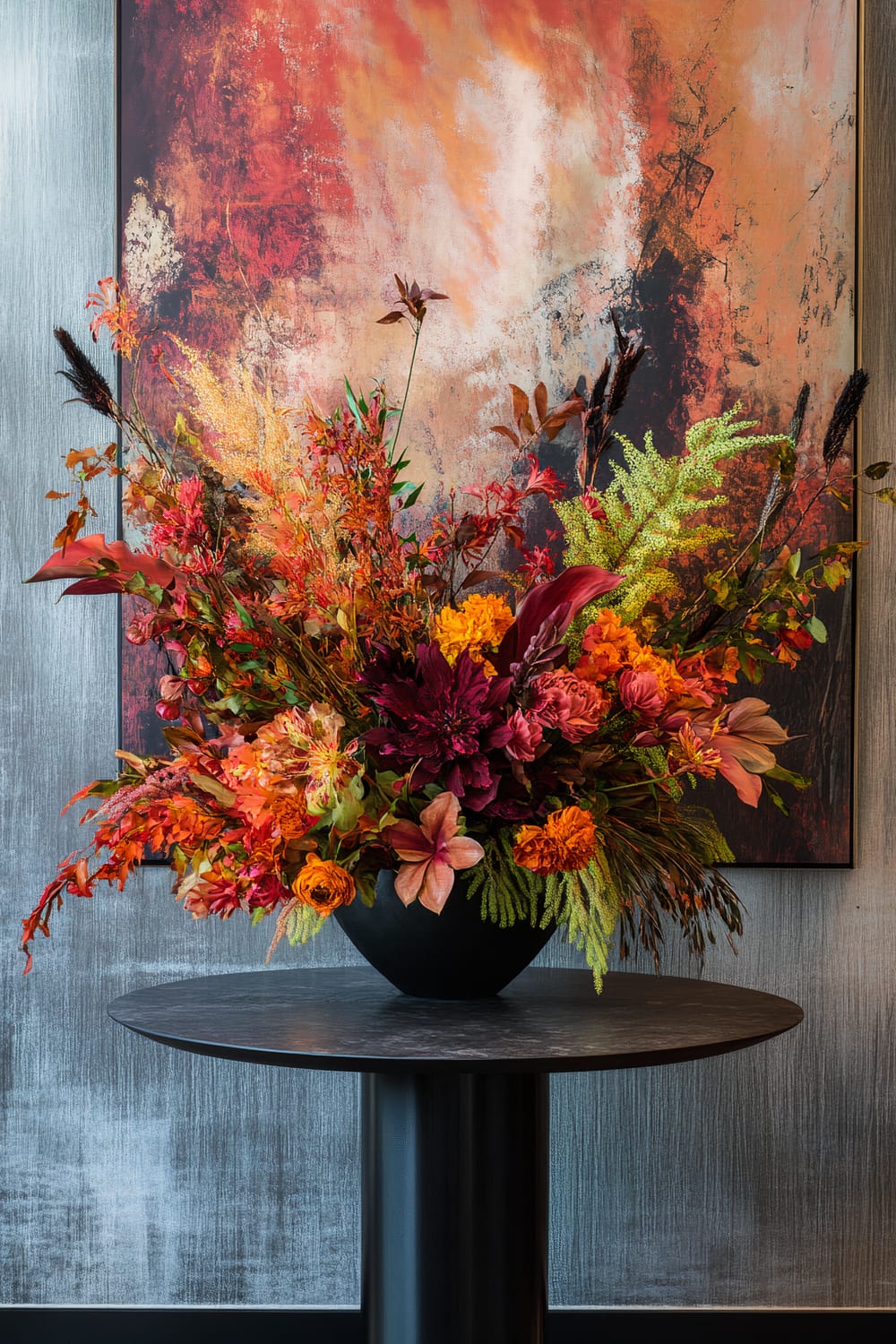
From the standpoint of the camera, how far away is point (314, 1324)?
1.77 m

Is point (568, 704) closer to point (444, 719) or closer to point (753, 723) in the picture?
point (444, 719)

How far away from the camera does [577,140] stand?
5.98ft

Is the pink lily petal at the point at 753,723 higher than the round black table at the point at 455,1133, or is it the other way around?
the pink lily petal at the point at 753,723

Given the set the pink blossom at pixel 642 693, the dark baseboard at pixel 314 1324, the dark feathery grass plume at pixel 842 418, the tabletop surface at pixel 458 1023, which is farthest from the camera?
the dark baseboard at pixel 314 1324

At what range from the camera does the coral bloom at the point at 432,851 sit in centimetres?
100

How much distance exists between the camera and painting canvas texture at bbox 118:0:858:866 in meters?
1.82

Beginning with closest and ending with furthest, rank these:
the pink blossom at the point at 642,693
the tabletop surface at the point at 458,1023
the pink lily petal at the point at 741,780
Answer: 1. the tabletop surface at the point at 458,1023
2. the pink blossom at the point at 642,693
3. the pink lily petal at the point at 741,780

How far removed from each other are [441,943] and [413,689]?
28cm

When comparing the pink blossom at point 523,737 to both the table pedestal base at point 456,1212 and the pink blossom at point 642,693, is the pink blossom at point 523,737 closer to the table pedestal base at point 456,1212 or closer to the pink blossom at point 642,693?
the pink blossom at point 642,693

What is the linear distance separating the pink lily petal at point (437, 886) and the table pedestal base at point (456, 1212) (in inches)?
9.0

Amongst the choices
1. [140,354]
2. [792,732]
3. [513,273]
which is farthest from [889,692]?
[140,354]

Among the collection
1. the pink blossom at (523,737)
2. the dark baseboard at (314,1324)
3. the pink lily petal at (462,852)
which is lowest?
the dark baseboard at (314,1324)

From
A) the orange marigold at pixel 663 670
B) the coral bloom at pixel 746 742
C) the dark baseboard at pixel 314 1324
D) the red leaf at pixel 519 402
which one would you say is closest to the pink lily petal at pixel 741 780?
the coral bloom at pixel 746 742

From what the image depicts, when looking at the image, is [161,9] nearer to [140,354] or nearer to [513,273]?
[140,354]
